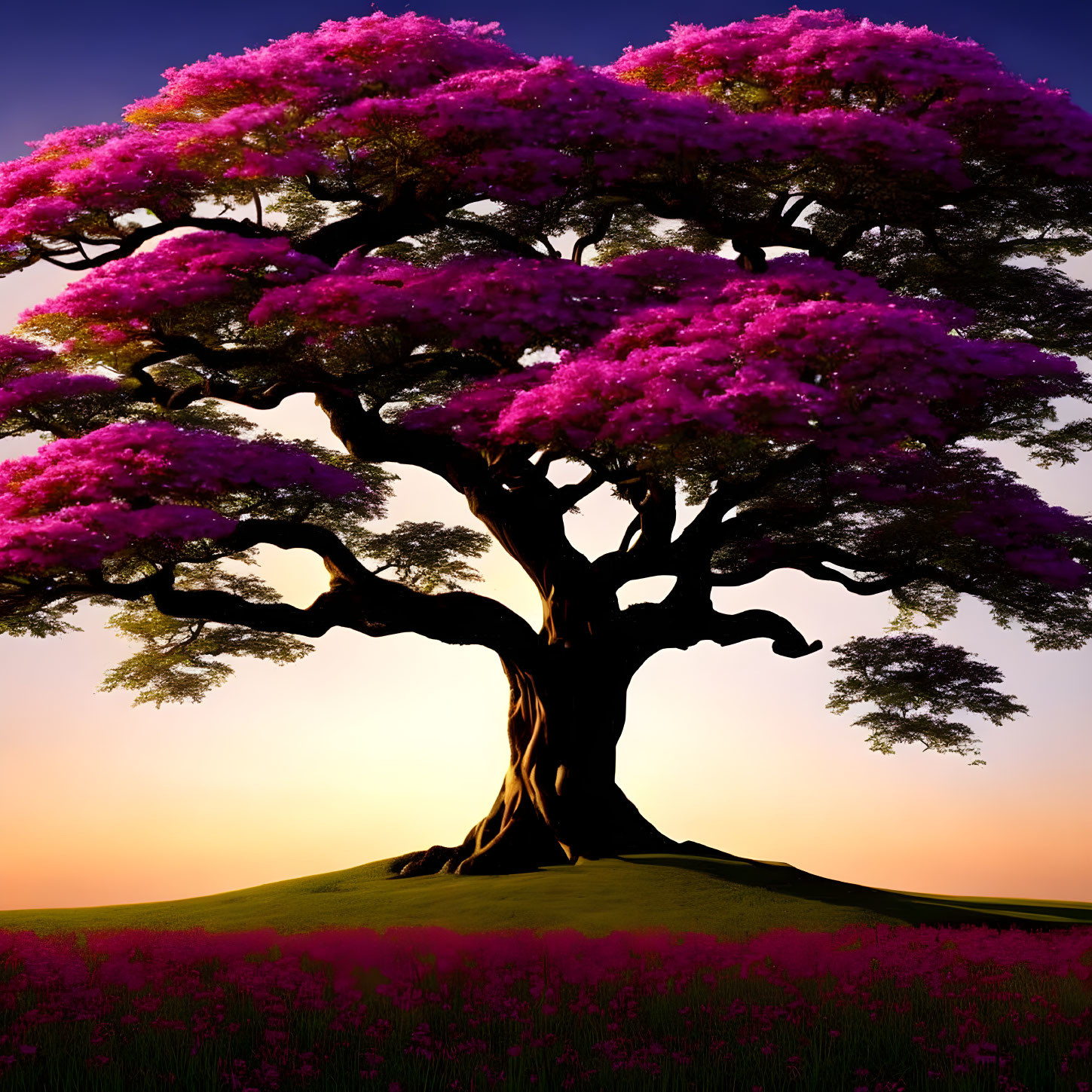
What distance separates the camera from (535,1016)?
801cm

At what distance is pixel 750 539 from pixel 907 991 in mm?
10212

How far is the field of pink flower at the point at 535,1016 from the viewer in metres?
7.05

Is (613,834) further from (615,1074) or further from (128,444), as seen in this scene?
(615,1074)

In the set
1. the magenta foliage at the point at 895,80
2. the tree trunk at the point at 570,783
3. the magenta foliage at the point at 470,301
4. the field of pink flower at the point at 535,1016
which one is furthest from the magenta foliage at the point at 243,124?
the field of pink flower at the point at 535,1016

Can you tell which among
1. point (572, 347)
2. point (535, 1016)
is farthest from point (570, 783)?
point (535, 1016)

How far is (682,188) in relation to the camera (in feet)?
51.6

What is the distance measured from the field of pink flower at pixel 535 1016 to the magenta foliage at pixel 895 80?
9785 mm

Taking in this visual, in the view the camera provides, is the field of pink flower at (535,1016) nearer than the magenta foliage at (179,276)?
Yes

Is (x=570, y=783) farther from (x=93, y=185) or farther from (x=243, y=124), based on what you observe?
(x=93, y=185)

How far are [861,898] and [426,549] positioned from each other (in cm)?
790

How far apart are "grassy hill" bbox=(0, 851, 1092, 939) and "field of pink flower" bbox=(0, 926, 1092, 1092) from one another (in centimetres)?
327

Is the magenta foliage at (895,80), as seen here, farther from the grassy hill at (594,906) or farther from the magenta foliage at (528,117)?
the grassy hill at (594,906)

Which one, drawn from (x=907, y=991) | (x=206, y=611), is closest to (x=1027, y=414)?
(x=907, y=991)

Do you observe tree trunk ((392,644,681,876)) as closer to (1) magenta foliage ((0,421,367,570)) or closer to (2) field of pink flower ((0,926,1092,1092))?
(1) magenta foliage ((0,421,367,570))
